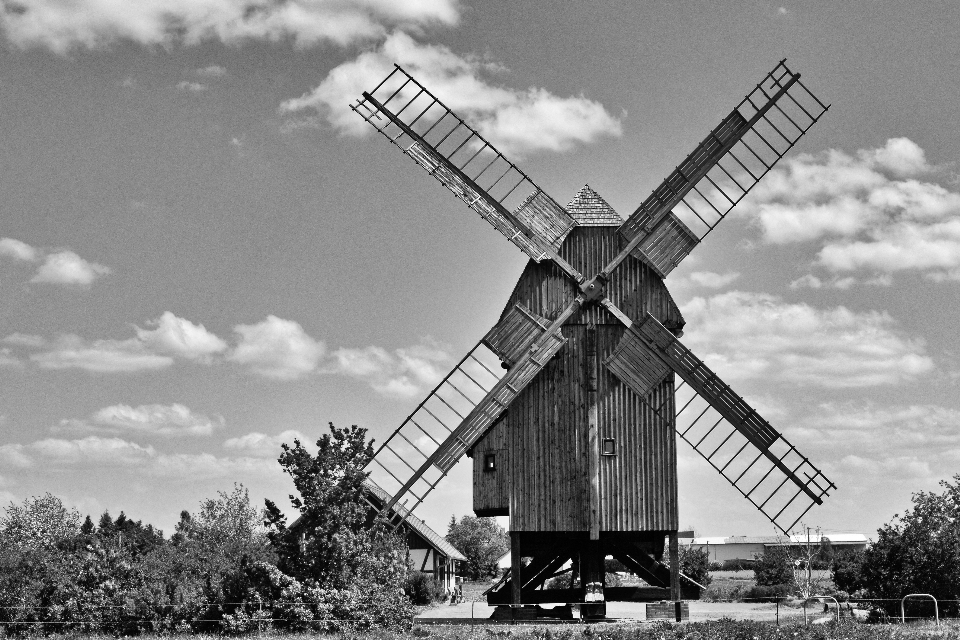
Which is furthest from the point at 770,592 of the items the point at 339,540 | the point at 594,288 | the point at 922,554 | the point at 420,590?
the point at 339,540

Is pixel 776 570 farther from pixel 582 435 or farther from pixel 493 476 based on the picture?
pixel 493 476

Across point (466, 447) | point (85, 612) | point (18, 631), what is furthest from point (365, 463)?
point (18, 631)

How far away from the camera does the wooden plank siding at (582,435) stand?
32844 mm

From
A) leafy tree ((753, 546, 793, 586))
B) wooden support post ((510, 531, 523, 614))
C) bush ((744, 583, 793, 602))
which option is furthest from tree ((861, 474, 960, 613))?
leafy tree ((753, 546, 793, 586))

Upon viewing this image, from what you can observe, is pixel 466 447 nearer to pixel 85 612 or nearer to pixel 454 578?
pixel 85 612

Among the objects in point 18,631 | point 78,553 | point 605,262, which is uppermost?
point 605,262

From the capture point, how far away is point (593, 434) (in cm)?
3288

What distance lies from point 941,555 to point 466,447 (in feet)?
45.9

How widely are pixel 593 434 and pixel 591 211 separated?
6.35 m

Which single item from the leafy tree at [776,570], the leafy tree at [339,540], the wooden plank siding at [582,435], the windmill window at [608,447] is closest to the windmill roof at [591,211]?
the wooden plank siding at [582,435]

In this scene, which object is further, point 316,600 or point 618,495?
point 618,495

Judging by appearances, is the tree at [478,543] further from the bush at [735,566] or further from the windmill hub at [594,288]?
the windmill hub at [594,288]

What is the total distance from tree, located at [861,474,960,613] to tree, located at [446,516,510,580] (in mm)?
47879

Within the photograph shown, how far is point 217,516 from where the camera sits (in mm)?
71812
